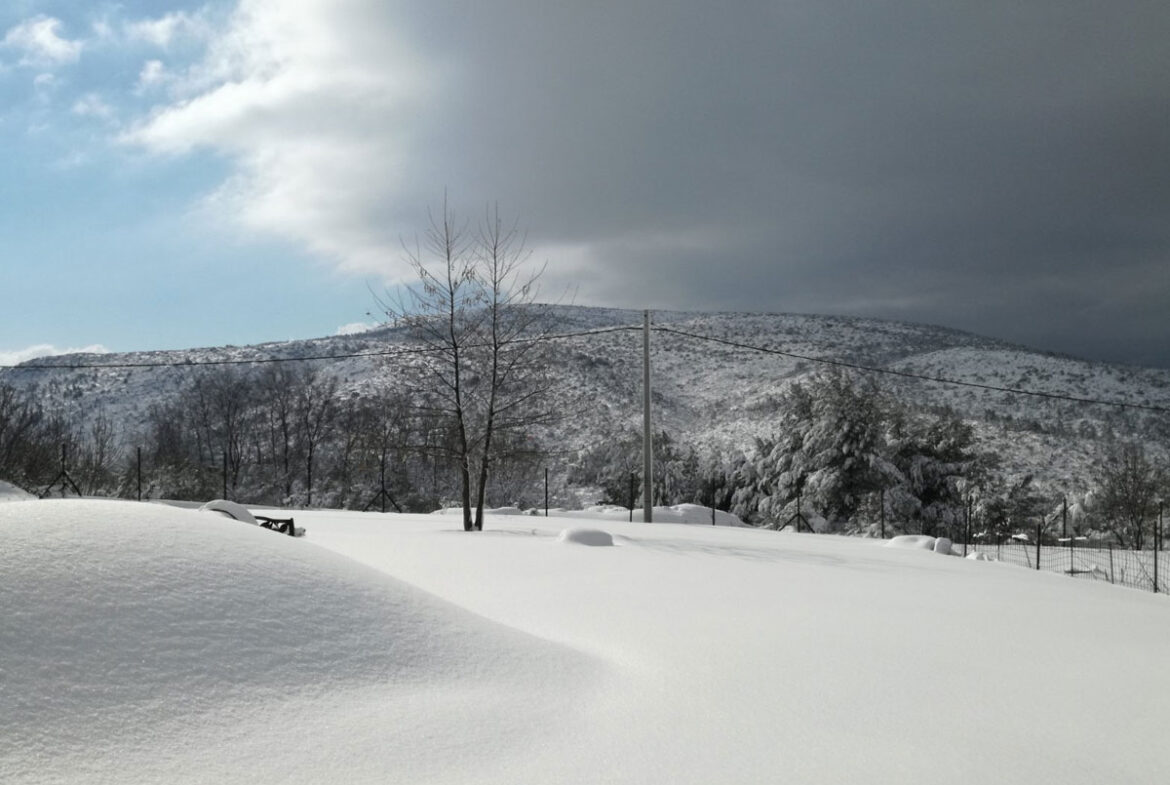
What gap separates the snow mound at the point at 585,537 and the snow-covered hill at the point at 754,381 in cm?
2596

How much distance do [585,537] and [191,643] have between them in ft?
28.9

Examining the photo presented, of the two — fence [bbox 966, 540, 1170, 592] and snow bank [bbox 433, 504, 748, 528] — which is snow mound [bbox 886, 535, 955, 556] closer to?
fence [bbox 966, 540, 1170, 592]

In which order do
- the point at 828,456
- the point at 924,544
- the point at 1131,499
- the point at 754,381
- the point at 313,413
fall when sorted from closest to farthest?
1. the point at 924,544
2. the point at 1131,499
3. the point at 828,456
4. the point at 313,413
5. the point at 754,381

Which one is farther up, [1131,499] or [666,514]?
[1131,499]

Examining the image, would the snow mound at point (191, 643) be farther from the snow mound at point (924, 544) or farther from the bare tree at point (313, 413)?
the bare tree at point (313, 413)

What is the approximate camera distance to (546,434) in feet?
162

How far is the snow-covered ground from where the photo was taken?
3080 mm

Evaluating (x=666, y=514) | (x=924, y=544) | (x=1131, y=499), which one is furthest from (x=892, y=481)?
(x=924, y=544)

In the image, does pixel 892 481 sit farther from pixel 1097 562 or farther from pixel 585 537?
pixel 585 537

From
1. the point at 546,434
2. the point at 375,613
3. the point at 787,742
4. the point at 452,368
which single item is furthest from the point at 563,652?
the point at 546,434

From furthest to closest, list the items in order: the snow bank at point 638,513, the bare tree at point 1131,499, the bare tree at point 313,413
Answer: the bare tree at point 313,413, the bare tree at point 1131,499, the snow bank at point 638,513

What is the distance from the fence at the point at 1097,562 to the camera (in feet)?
52.7

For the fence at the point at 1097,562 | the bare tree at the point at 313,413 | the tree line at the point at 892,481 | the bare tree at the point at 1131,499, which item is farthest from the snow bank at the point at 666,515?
the bare tree at the point at 313,413

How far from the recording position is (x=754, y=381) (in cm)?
6122
